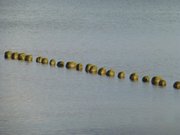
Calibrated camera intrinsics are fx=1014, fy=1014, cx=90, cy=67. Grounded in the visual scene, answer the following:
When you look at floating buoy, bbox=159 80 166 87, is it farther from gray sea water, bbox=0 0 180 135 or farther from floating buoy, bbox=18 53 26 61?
floating buoy, bbox=18 53 26 61

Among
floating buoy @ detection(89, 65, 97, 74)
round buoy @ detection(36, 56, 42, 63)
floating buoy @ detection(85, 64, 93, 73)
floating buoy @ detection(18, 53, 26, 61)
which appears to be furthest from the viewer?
floating buoy @ detection(18, 53, 26, 61)

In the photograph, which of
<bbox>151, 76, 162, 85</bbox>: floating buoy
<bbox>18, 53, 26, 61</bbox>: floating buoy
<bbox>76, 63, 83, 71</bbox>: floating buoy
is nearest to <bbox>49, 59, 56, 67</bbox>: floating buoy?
<bbox>76, 63, 83, 71</bbox>: floating buoy

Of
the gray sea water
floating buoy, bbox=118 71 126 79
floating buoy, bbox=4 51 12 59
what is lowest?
the gray sea water

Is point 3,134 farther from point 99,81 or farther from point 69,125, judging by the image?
point 99,81

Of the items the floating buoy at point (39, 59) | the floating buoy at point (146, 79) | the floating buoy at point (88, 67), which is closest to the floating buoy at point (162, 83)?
the floating buoy at point (146, 79)

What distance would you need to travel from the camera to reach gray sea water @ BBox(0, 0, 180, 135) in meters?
57.3

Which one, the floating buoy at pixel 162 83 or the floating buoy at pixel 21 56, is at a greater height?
the floating buoy at pixel 21 56

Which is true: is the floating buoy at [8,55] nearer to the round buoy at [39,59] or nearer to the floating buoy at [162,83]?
the round buoy at [39,59]

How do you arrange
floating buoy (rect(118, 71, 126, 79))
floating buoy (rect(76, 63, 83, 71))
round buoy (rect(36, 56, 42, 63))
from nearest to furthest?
floating buoy (rect(118, 71, 126, 79)), floating buoy (rect(76, 63, 83, 71)), round buoy (rect(36, 56, 42, 63))

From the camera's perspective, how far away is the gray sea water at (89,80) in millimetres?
57344

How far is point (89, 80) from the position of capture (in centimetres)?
7081

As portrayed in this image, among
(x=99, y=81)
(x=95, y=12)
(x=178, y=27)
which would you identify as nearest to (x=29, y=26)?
(x=178, y=27)

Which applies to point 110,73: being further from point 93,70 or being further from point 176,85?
point 176,85

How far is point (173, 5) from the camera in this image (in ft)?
540
